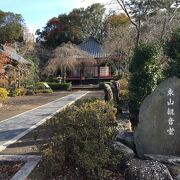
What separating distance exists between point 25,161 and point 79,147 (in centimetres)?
153

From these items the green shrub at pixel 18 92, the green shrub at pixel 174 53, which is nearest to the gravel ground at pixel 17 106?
the green shrub at pixel 18 92

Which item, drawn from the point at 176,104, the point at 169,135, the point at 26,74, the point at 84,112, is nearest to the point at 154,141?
the point at 169,135

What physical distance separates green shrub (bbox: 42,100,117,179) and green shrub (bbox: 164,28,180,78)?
200cm

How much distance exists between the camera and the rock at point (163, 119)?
6613 mm

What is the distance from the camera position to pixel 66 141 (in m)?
6.33

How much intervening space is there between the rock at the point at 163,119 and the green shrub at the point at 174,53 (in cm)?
115

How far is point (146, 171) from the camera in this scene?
5.61 meters

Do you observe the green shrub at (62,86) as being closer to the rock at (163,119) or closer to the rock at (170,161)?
the rock at (163,119)

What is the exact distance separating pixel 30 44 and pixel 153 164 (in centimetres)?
4195

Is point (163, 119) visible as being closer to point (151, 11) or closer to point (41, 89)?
point (151, 11)

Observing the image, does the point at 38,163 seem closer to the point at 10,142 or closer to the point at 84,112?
the point at 84,112

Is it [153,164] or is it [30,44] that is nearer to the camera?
[153,164]

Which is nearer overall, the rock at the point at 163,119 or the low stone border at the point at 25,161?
the low stone border at the point at 25,161

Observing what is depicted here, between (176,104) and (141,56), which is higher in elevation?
(141,56)
